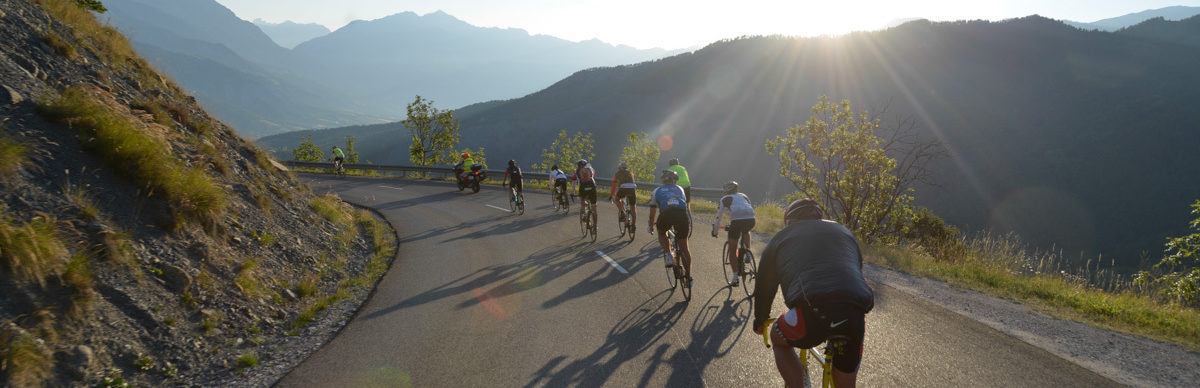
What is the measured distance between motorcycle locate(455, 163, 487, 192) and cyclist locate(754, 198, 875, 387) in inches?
858

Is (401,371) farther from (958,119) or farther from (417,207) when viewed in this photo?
(958,119)

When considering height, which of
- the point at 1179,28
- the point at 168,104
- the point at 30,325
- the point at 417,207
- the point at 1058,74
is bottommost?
the point at 417,207

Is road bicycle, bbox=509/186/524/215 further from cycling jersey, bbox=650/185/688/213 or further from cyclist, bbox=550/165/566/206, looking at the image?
cycling jersey, bbox=650/185/688/213

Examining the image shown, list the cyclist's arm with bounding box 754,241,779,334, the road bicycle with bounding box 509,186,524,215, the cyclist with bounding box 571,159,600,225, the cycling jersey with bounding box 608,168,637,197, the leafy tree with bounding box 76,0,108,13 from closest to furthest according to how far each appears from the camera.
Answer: the cyclist's arm with bounding box 754,241,779,334 → the leafy tree with bounding box 76,0,108,13 → the cycling jersey with bounding box 608,168,637,197 → the cyclist with bounding box 571,159,600,225 → the road bicycle with bounding box 509,186,524,215

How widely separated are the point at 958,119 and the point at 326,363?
15177 cm

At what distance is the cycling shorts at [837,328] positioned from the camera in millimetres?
3131

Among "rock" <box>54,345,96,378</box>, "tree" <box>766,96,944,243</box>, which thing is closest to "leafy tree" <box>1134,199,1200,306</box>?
"tree" <box>766,96,944,243</box>

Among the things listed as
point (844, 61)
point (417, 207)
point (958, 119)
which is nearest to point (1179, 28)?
point (958, 119)

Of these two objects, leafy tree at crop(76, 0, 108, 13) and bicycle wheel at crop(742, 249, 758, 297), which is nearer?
bicycle wheel at crop(742, 249, 758, 297)

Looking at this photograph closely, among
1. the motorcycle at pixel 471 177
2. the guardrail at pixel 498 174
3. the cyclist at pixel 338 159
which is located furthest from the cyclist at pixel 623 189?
the cyclist at pixel 338 159

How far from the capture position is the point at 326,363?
5137mm

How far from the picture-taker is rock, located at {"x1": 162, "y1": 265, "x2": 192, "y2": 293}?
556 cm

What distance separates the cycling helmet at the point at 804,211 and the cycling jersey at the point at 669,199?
418 cm

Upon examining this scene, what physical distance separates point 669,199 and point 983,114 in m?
151
